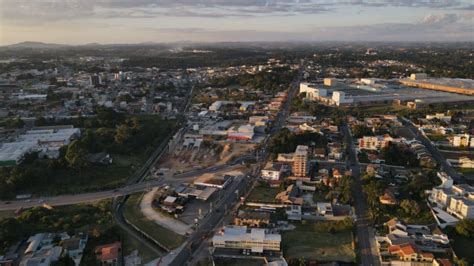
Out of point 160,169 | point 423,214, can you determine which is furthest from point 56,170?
point 423,214

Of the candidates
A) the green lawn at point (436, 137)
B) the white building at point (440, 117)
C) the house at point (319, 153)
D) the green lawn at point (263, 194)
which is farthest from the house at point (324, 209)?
the white building at point (440, 117)

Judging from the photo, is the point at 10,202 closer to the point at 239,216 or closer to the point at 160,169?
the point at 160,169

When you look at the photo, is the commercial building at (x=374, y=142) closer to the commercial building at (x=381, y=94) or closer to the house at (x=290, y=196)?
the house at (x=290, y=196)

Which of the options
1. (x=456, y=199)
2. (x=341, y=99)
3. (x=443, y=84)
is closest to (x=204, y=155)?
(x=456, y=199)

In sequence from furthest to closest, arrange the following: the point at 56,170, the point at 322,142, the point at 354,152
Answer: the point at 322,142, the point at 354,152, the point at 56,170

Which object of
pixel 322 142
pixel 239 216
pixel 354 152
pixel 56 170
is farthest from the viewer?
pixel 322 142

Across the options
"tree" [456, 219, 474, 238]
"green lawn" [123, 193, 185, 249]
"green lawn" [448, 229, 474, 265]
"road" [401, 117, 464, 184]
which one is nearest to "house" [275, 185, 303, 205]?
"green lawn" [123, 193, 185, 249]
